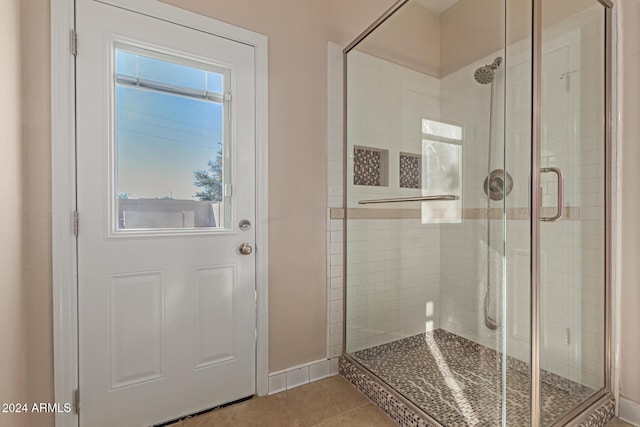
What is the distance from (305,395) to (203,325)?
721mm

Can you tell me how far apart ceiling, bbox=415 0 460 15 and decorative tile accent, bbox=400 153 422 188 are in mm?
901

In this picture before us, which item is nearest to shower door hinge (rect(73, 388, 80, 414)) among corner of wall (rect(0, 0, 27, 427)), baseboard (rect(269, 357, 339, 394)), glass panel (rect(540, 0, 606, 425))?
corner of wall (rect(0, 0, 27, 427))

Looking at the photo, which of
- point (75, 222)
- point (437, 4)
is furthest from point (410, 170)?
point (75, 222)

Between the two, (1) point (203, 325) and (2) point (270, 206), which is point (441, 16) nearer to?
(2) point (270, 206)

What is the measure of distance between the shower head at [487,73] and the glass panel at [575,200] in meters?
0.21

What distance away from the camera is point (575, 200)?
1511 millimetres

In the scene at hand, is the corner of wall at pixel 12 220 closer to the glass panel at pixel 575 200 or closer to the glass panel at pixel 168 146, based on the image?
the glass panel at pixel 168 146

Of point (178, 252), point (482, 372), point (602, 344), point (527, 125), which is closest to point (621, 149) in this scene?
point (527, 125)

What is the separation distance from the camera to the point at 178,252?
1.53m

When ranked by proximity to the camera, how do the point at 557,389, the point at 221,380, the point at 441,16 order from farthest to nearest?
1. the point at 441,16
2. the point at 221,380
3. the point at 557,389

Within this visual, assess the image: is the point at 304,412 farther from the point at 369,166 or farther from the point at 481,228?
the point at 369,166

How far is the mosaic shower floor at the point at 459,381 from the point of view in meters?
1.23

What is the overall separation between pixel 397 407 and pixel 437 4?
2318mm

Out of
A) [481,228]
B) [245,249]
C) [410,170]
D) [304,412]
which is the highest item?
[410,170]
